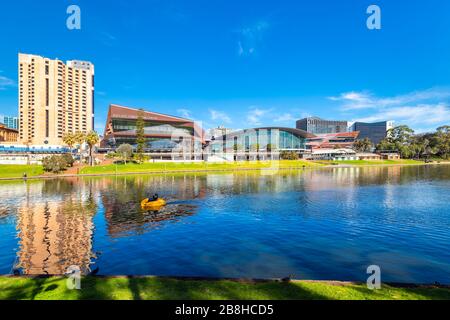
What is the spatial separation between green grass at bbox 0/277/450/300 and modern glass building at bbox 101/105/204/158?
131 m

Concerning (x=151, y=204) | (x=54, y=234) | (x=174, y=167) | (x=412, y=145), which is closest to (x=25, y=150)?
(x=174, y=167)

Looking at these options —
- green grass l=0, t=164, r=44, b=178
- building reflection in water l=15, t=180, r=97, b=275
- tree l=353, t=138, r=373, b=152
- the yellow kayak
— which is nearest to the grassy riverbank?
green grass l=0, t=164, r=44, b=178

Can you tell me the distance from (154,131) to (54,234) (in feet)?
424

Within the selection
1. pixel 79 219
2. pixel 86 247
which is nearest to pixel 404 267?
pixel 86 247

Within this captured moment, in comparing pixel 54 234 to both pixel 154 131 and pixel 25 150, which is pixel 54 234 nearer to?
pixel 25 150

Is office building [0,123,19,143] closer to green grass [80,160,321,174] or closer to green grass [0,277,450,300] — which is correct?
green grass [80,160,321,174]

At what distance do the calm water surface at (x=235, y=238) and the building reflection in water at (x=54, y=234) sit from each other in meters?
0.08

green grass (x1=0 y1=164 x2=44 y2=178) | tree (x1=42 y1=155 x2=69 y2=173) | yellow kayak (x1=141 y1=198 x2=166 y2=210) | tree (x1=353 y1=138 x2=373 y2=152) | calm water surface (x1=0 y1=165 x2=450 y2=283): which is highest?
tree (x1=353 y1=138 x2=373 y2=152)

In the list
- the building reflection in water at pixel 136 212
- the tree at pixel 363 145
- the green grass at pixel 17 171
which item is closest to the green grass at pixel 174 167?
the green grass at pixel 17 171

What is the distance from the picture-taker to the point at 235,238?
23.2 m

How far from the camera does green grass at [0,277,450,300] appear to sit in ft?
35.3
